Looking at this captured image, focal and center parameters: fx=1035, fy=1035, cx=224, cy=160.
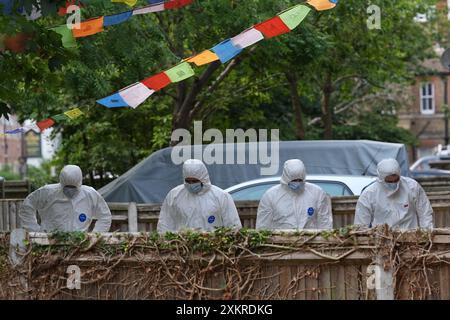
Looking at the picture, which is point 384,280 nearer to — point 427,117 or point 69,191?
point 69,191

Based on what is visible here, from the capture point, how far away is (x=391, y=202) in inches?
376

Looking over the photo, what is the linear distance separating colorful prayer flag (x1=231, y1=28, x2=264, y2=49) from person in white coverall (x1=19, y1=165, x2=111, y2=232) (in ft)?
6.83

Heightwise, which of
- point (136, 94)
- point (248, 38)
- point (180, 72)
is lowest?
point (136, 94)

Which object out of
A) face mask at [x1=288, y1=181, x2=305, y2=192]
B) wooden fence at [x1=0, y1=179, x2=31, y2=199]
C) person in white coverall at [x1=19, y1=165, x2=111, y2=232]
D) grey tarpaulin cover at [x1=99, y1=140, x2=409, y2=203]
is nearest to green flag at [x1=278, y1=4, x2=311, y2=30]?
face mask at [x1=288, y1=181, x2=305, y2=192]

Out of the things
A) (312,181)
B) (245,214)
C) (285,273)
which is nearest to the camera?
(285,273)

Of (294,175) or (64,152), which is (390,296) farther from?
(64,152)

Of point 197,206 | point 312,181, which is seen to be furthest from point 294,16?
point 312,181

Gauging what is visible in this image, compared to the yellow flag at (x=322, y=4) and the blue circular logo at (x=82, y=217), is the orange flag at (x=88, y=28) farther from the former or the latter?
the yellow flag at (x=322, y=4)

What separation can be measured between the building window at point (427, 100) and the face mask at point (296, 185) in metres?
47.0

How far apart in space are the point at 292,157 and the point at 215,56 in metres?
5.47

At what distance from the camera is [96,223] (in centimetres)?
1022

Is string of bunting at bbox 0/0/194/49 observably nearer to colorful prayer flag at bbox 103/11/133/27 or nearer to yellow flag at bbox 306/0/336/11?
colorful prayer flag at bbox 103/11/133/27
